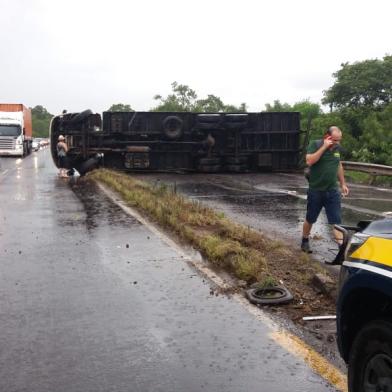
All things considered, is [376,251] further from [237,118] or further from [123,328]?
[237,118]

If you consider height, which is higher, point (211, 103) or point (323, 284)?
point (211, 103)

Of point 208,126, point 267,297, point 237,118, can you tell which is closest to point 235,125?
point 237,118

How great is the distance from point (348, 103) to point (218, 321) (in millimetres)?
42151

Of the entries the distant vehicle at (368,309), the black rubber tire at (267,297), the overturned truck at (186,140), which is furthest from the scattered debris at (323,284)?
the overturned truck at (186,140)

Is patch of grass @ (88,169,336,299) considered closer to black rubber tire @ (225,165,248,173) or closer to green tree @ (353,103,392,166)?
black rubber tire @ (225,165,248,173)

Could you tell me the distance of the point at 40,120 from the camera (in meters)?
162

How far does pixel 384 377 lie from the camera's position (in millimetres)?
2967

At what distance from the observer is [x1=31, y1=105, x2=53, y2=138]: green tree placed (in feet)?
480

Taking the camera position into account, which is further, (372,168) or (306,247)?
(372,168)

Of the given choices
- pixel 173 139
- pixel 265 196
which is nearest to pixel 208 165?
pixel 173 139

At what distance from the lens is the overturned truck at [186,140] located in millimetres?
24106

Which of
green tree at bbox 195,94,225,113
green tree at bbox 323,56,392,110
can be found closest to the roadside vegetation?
green tree at bbox 323,56,392,110

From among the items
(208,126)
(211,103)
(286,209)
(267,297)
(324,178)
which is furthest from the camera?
(211,103)

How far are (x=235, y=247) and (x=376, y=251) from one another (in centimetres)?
459
